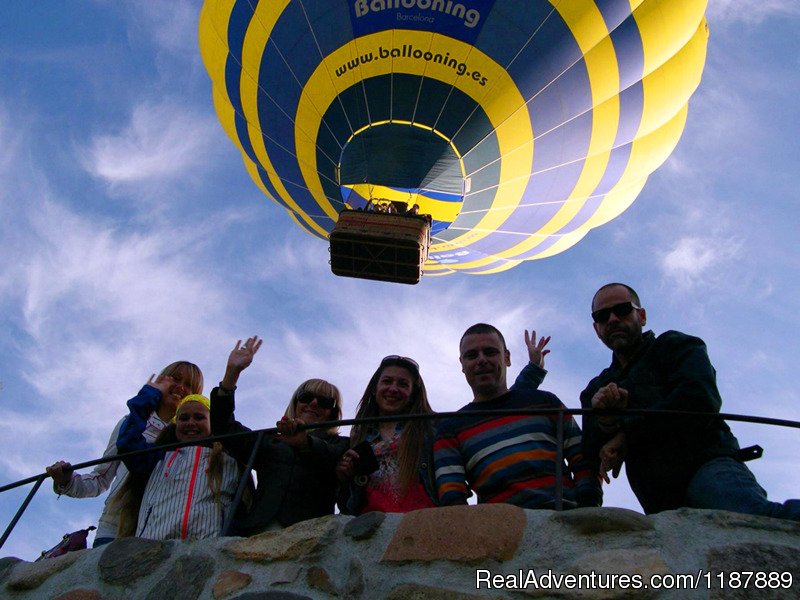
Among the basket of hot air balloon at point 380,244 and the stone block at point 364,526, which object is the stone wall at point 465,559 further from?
the basket of hot air balloon at point 380,244

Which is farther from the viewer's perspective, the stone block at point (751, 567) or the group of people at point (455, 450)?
the group of people at point (455, 450)

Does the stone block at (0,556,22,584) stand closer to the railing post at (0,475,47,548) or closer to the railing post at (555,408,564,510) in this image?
the railing post at (0,475,47,548)

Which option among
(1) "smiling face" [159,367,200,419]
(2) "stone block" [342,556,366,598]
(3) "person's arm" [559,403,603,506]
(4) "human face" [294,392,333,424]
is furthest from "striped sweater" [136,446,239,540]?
(3) "person's arm" [559,403,603,506]

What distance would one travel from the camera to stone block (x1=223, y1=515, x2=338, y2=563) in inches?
112

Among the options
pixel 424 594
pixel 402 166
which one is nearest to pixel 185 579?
pixel 424 594

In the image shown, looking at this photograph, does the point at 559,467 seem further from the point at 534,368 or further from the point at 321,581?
the point at 534,368

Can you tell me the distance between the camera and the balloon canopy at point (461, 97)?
966 cm

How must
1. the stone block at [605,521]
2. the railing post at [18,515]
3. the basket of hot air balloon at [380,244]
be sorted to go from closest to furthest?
1. the stone block at [605,521]
2. the railing post at [18,515]
3. the basket of hot air balloon at [380,244]

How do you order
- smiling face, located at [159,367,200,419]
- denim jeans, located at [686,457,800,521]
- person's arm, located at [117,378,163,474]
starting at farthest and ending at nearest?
smiling face, located at [159,367,200,419]
person's arm, located at [117,378,163,474]
denim jeans, located at [686,457,800,521]

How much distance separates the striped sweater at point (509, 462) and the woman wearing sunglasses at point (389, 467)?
14 centimetres

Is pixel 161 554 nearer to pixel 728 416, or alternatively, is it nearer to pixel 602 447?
pixel 602 447

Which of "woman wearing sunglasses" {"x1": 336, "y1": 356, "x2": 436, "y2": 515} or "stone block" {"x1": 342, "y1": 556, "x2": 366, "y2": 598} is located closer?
"stone block" {"x1": 342, "y1": 556, "x2": 366, "y2": 598}

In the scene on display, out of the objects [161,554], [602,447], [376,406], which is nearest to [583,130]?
[376,406]

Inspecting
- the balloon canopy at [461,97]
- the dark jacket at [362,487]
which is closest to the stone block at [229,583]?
the dark jacket at [362,487]
